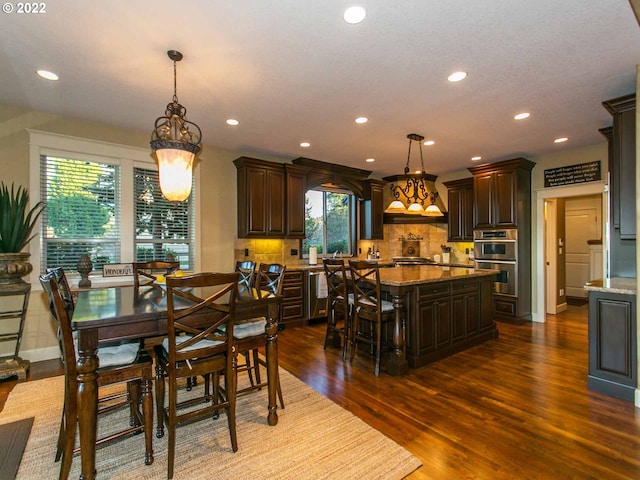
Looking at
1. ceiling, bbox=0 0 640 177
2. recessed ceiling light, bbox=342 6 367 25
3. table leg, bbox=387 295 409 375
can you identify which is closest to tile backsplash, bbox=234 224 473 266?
ceiling, bbox=0 0 640 177

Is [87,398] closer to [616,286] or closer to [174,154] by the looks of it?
[174,154]

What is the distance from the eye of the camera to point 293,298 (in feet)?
16.5

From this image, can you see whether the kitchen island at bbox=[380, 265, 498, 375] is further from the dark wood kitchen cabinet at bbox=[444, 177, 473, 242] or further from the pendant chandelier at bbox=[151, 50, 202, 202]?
the dark wood kitchen cabinet at bbox=[444, 177, 473, 242]

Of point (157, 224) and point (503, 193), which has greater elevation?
point (503, 193)

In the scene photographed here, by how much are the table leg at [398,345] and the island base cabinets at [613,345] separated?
64.7 inches

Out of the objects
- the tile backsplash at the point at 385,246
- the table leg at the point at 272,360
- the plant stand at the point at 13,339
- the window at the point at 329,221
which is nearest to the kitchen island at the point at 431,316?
the table leg at the point at 272,360

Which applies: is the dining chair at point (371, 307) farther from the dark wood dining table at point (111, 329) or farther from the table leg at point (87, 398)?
the table leg at point (87, 398)

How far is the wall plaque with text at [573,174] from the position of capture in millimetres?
4781

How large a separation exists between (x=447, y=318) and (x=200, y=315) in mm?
2771

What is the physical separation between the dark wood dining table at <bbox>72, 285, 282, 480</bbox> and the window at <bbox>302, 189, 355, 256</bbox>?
3.68m

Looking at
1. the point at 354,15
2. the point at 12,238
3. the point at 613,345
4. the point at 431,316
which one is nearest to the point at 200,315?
the point at 354,15

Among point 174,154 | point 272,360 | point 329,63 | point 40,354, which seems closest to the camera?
point 272,360

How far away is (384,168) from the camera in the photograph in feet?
20.7

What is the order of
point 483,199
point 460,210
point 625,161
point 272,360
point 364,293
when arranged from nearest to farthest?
point 272,360
point 625,161
point 364,293
point 483,199
point 460,210
